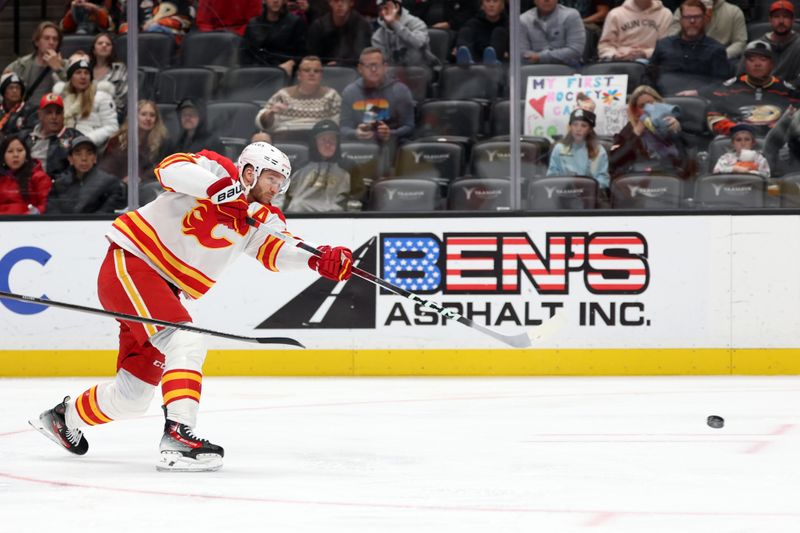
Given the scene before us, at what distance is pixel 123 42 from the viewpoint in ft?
24.3

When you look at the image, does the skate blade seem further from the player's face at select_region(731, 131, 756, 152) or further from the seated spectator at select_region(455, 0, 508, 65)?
the player's face at select_region(731, 131, 756, 152)

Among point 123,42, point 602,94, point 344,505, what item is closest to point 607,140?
point 602,94

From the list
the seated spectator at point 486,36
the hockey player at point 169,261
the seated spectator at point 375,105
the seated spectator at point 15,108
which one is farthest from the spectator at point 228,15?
the hockey player at point 169,261

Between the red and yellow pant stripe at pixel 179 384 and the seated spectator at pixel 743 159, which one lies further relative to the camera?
the seated spectator at pixel 743 159

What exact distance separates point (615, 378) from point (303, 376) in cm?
169

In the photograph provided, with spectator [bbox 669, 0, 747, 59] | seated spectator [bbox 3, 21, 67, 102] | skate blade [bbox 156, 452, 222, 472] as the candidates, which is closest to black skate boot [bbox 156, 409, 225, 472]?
skate blade [bbox 156, 452, 222, 472]

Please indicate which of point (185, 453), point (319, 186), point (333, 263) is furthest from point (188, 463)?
point (319, 186)

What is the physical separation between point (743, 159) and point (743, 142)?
0.31 feet

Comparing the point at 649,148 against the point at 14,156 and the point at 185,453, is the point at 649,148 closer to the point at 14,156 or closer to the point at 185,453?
the point at 14,156

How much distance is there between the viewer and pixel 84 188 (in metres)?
7.32

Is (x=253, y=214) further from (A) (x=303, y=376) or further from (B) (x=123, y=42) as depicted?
(B) (x=123, y=42)

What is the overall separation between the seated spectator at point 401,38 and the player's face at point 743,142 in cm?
172

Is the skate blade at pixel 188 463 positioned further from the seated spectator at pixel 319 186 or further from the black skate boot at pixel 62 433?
the seated spectator at pixel 319 186

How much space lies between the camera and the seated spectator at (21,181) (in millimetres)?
7301
